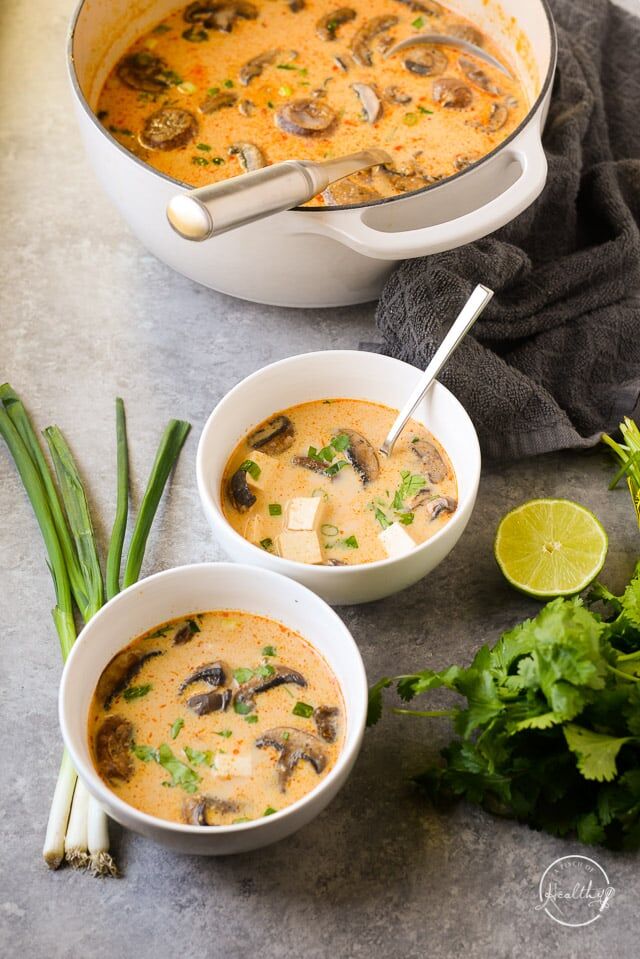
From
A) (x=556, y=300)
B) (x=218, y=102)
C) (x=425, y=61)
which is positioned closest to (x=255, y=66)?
(x=218, y=102)

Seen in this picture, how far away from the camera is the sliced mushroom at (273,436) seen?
194cm

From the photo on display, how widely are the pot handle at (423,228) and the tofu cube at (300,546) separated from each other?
0.53 m

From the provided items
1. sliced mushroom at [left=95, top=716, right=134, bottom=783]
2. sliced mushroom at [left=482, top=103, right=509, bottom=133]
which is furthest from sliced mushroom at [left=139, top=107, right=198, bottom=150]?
sliced mushroom at [left=95, top=716, right=134, bottom=783]

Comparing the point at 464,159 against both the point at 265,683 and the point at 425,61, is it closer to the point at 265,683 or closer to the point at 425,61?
the point at 425,61

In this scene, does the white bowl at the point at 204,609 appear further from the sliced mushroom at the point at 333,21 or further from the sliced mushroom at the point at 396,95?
the sliced mushroom at the point at 333,21

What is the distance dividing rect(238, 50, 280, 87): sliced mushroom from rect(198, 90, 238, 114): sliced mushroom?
0.05m

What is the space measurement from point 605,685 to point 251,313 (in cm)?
115

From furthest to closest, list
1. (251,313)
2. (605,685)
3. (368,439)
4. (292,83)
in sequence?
(292,83) < (251,313) < (368,439) < (605,685)

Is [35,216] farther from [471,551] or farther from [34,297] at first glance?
[471,551]

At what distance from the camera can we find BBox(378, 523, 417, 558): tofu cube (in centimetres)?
178

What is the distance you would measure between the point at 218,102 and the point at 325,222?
2.28ft

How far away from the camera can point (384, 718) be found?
1798mm

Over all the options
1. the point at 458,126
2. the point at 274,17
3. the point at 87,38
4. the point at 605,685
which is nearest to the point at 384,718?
the point at 605,685
